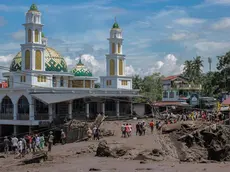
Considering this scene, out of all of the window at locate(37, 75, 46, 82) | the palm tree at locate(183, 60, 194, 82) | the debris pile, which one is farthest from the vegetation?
the debris pile

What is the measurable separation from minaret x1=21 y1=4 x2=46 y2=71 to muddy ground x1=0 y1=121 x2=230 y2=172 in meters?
20.5

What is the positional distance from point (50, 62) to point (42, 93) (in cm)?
877

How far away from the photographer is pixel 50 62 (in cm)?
4981

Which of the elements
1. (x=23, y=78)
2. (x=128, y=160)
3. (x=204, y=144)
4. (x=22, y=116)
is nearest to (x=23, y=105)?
(x=22, y=116)

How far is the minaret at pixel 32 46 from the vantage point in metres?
45.7

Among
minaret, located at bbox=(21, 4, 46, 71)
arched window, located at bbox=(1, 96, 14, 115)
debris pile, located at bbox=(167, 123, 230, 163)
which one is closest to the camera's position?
debris pile, located at bbox=(167, 123, 230, 163)

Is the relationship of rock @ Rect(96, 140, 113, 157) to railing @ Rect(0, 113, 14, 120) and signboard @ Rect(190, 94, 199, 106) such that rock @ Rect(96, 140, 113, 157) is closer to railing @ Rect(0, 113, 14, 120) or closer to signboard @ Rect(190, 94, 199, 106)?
railing @ Rect(0, 113, 14, 120)

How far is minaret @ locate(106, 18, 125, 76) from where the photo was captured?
56031mm

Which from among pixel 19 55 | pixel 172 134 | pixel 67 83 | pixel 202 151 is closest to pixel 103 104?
pixel 67 83

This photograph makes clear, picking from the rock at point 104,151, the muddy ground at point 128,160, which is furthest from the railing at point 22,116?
the rock at point 104,151

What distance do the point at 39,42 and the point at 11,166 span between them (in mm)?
25730

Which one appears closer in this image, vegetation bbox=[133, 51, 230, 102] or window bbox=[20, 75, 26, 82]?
window bbox=[20, 75, 26, 82]

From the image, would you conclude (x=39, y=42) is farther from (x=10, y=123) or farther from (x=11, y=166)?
(x=11, y=166)

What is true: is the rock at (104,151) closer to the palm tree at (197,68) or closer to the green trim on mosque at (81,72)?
the green trim on mosque at (81,72)
